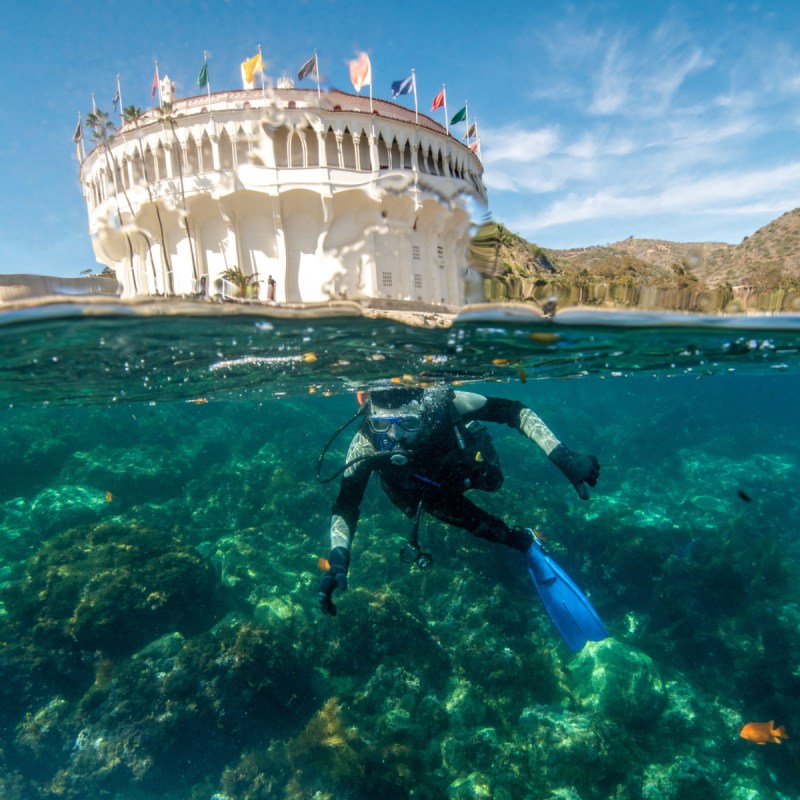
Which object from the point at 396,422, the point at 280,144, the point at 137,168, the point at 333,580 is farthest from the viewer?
the point at 137,168

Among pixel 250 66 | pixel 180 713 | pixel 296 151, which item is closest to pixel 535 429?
pixel 180 713

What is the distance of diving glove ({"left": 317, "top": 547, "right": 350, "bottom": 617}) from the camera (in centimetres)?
558

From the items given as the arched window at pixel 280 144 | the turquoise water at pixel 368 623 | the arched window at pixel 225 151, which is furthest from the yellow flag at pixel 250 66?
the turquoise water at pixel 368 623

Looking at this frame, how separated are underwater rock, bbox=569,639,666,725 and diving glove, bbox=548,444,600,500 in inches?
271

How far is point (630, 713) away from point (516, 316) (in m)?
8.35

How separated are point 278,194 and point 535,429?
16365mm

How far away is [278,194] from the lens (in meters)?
19.1

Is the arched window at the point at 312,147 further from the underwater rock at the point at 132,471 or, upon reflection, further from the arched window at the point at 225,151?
the underwater rock at the point at 132,471

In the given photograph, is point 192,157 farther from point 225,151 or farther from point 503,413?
point 503,413

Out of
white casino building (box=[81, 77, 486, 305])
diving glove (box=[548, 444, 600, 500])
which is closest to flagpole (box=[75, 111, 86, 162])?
white casino building (box=[81, 77, 486, 305])

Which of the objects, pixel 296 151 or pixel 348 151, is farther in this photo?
pixel 348 151

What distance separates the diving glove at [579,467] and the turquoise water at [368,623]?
341 centimetres

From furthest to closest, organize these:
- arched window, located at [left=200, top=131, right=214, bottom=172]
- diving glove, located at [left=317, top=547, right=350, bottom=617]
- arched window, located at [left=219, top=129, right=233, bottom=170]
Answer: arched window, located at [left=200, top=131, right=214, bottom=172], arched window, located at [left=219, top=129, right=233, bottom=170], diving glove, located at [left=317, top=547, right=350, bottom=617]

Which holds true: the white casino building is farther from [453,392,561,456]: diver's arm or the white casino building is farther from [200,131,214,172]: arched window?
[453,392,561,456]: diver's arm
